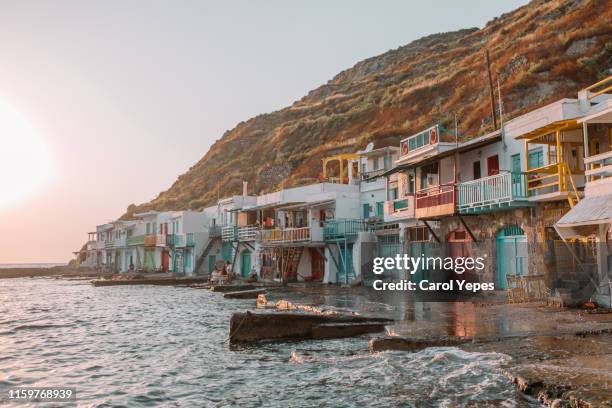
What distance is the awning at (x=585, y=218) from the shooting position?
595 inches

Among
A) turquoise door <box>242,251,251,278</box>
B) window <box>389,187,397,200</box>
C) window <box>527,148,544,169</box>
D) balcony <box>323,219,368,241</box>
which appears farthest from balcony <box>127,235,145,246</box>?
window <box>527,148,544,169</box>

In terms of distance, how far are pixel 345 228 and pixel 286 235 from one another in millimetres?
5742

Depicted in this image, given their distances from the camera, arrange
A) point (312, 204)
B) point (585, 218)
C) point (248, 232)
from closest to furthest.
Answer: point (585, 218) → point (312, 204) → point (248, 232)

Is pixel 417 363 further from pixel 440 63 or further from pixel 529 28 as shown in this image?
pixel 440 63

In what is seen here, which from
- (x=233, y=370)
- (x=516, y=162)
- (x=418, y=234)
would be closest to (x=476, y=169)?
(x=516, y=162)

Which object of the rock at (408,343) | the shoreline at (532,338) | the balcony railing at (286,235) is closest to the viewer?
the shoreline at (532,338)

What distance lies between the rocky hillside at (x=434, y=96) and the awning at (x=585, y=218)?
3264 cm

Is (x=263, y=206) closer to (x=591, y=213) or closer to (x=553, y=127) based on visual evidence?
(x=553, y=127)

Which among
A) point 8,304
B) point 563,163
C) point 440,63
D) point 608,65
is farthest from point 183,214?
point 440,63

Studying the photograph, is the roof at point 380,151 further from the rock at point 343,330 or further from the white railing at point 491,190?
the rock at point 343,330

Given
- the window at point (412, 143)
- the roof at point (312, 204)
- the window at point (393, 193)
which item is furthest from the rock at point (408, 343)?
the roof at point (312, 204)

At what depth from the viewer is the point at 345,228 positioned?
37.4 m

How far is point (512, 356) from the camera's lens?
11.0 metres

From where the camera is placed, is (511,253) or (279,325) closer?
(279,325)
